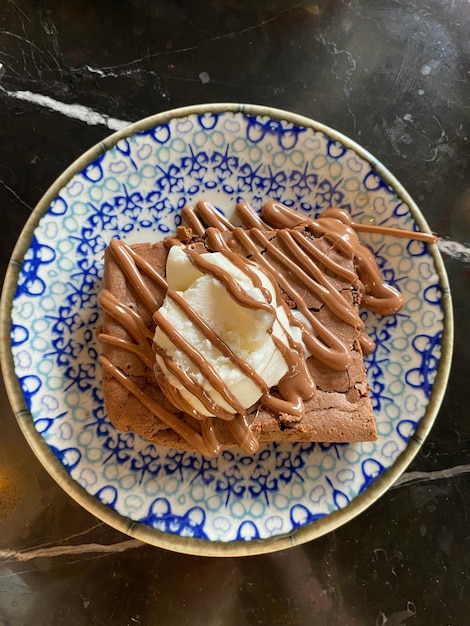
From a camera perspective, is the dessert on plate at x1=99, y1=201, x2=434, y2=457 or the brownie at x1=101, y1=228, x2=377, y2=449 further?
the brownie at x1=101, y1=228, x2=377, y2=449

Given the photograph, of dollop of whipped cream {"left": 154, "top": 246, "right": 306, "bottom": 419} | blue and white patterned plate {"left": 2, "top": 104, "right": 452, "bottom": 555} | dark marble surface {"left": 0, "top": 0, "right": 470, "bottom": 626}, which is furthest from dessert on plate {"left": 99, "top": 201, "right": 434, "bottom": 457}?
dark marble surface {"left": 0, "top": 0, "right": 470, "bottom": 626}

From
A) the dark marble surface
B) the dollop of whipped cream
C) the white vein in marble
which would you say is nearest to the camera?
the dollop of whipped cream

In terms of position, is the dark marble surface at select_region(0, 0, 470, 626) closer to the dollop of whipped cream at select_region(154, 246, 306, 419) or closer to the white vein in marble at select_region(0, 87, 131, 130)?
the white vein in marble at select_region(0, 87, 131, 130)

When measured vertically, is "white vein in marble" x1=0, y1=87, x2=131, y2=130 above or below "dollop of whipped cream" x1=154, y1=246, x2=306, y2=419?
above

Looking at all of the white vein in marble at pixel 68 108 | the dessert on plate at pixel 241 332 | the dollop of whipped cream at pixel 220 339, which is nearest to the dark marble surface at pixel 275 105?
the white vein in marble at pixel 68 108

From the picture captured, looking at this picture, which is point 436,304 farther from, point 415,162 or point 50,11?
point 50,11

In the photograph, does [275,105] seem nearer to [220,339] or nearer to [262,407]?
[220,339]

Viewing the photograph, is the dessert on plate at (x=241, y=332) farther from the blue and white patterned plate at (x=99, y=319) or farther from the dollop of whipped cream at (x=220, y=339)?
the blue and white patterned plate at (x=99, y=319)
